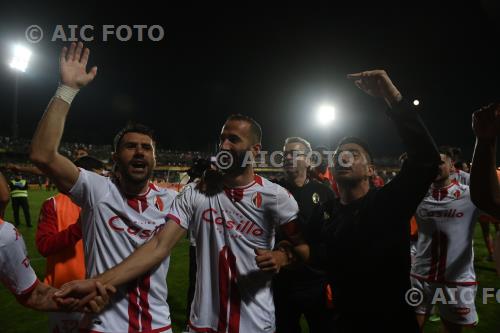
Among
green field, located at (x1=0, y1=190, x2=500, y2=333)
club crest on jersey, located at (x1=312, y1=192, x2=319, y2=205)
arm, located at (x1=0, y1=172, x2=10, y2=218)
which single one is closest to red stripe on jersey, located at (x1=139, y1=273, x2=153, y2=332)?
arm, located at (x1=0, y1=172, x2=10, y2=218)

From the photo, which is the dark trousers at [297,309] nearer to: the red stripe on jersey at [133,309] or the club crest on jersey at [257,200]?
the club crest on jersey at [257,200]

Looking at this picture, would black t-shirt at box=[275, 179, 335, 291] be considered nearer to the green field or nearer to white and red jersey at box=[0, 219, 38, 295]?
white and red jersey at box=[0, 219, 38, 295]

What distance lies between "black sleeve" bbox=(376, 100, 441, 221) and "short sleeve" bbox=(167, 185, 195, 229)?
1.41m

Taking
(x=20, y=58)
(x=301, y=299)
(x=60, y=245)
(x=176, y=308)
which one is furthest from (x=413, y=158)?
(x=20, y=58)

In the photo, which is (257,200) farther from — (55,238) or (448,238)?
(448,238)

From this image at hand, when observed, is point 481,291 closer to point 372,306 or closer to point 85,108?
point 372,306

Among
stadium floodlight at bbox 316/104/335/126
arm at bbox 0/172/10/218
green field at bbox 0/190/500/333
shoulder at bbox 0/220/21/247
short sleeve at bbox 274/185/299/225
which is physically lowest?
green field at bbox 0/190/500/333

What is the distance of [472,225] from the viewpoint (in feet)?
14.8

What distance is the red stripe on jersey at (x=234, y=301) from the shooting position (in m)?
2.47

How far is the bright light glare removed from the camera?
2441cm

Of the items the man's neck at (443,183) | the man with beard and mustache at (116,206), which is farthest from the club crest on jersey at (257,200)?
the man's neck at (443,183)

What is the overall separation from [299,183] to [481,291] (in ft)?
15.5

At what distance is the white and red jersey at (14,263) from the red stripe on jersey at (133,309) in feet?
2.13

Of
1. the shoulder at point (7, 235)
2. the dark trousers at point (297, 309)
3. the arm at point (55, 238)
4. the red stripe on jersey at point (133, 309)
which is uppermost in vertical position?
the shoulder at point (7, 235)
